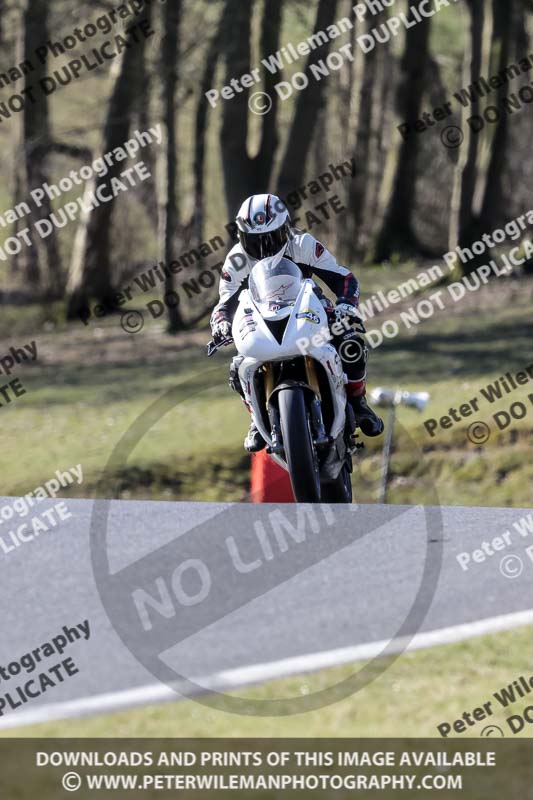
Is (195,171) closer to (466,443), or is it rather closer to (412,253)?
(412,253)

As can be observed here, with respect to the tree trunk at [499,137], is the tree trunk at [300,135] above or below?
below

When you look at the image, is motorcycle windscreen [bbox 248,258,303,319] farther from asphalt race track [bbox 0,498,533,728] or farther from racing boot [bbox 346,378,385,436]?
asphalt race track [bbox 0,498,533,728]

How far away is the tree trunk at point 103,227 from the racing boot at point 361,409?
1857cm

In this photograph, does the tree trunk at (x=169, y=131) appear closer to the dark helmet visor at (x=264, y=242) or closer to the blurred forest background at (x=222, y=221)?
the blurred forest background at (x=222, y=221)

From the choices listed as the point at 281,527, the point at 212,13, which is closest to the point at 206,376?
the point at 281,527

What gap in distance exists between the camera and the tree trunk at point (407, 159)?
1239 inches

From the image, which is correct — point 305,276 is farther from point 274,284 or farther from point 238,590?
point 238,590

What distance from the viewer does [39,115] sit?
100 ft

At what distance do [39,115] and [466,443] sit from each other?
669 inches

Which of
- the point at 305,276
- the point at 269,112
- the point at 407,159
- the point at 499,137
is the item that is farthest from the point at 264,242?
the point at 407,159

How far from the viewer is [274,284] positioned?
8094 millimetres
